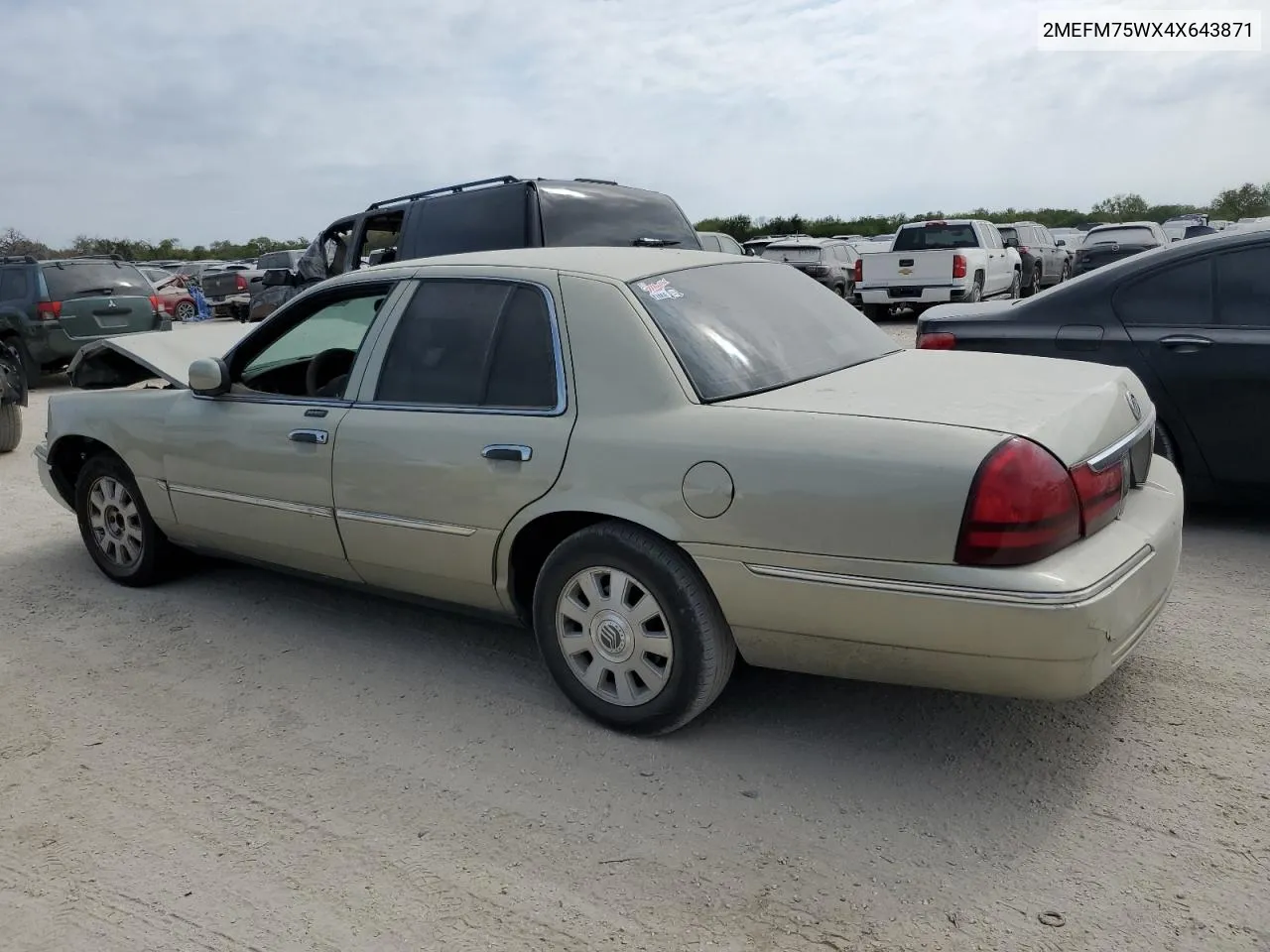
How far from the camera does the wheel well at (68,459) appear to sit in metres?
5.40

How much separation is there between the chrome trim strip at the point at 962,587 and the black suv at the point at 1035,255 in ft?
65.0

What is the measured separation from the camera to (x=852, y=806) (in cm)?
305

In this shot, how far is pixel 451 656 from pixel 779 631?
1645 mm

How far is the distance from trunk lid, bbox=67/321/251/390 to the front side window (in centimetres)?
54

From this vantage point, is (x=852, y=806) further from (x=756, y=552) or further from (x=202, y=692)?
(x=202, y=692)

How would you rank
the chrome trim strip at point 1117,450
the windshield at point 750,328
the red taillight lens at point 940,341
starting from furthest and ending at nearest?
the red taillight lens at point 940,341
the windshield at point 750,328
the chrome trim strip at point 1117,450

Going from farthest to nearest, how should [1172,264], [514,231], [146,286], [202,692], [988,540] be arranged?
[146,286] < [514,231] < [1172,264] < [202,692] < [988,540]

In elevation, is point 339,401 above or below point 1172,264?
below

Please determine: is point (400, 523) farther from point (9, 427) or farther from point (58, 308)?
point (58, 308)

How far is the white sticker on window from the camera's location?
144 inches

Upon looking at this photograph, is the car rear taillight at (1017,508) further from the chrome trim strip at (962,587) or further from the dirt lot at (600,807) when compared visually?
the dirt lot at (600,807)

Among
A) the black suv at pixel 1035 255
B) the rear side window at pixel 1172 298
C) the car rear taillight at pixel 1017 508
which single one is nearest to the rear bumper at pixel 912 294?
the black suv at pixel 1035 255

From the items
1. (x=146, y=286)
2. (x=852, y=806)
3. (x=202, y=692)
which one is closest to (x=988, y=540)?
(x=852, y=806)

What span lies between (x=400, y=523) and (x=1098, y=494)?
235cm
